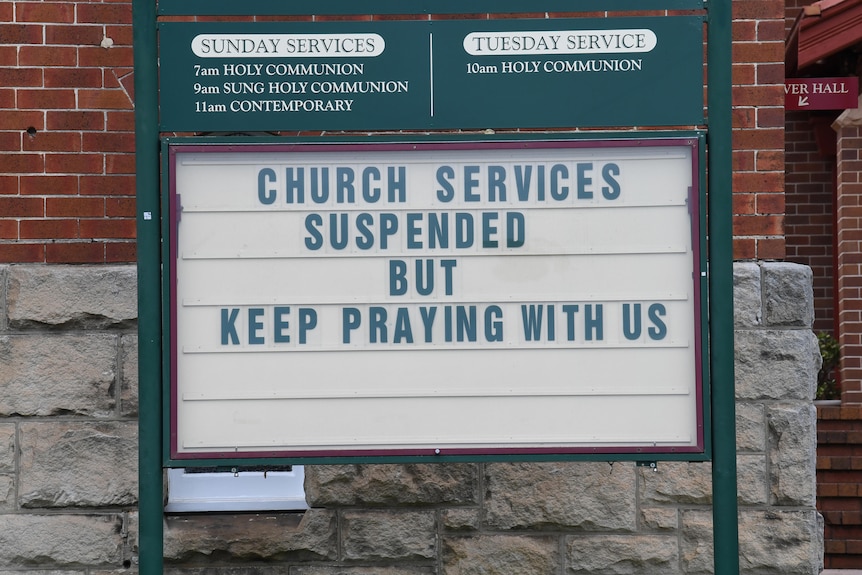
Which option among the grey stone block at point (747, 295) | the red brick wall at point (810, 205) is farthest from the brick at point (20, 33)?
the red brick wall at point (810, 205)

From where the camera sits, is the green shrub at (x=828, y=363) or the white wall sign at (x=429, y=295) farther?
the green shrub at (x=828, y=363)

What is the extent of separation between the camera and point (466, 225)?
3.51m

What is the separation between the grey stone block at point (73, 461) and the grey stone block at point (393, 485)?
916 millimetres

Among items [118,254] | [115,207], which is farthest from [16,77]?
[118,254]

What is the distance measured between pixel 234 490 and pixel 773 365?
2.72 metres

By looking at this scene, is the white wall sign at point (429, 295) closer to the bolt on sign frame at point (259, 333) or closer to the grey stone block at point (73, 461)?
the bolt on sign frame at point (259, 333)

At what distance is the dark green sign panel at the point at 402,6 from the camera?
11.4ft

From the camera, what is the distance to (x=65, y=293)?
4.52 metres

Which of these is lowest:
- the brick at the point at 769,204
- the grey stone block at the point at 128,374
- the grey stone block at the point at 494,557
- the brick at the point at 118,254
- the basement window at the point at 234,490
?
the grey stone block at the point at 494,557

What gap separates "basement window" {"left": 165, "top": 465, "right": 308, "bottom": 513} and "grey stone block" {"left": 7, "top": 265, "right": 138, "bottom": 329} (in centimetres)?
87

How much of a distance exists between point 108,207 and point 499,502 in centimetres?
237

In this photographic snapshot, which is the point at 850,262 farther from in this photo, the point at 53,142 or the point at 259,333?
the point at 53,142

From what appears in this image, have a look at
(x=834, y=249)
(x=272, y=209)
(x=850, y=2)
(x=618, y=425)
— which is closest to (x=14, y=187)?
(x=272, y=209)

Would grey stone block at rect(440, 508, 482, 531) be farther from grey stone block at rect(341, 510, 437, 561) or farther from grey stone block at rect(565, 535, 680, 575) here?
grey stone block at rect(565, 535, 680, 575)
